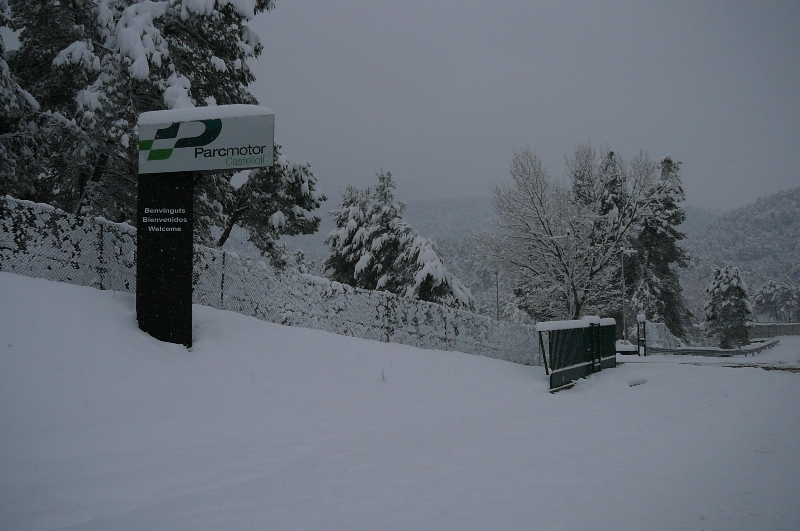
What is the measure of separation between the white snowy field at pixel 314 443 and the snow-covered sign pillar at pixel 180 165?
1.09 m

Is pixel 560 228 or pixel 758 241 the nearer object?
pixel 560 228

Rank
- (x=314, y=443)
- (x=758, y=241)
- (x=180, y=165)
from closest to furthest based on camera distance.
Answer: (x=314, y=443), (x=180, y=165), (x=758, y=241)

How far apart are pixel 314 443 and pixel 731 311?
61.9 metres

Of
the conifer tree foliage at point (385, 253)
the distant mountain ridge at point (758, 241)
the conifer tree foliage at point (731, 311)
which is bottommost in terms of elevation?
the conifer tree foliage at point (731, 311)

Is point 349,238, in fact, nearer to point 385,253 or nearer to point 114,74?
point 385,253

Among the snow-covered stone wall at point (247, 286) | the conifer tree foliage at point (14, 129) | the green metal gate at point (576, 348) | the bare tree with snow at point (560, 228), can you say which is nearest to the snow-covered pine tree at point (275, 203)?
the snow-covered stone wall at point (247, 286)

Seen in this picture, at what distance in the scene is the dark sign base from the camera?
8719mm

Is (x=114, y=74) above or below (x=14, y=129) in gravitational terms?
above

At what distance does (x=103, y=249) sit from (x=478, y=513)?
915 cm

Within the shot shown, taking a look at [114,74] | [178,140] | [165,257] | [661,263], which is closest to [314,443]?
[165,257]

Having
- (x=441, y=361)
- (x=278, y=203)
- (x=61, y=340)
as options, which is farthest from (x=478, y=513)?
(x=278, y=203)

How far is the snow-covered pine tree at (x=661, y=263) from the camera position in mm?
42375

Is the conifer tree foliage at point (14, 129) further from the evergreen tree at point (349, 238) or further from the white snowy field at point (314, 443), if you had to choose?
the evergreen tree at point (349, 238)

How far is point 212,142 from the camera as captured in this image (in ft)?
30.3
